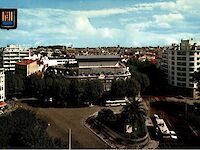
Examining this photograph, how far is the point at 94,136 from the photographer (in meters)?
26.0

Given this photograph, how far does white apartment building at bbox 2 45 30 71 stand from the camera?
5666 centimetres

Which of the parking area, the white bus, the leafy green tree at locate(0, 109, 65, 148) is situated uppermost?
the leafy green tree at locate(0, 109, 65, 148)

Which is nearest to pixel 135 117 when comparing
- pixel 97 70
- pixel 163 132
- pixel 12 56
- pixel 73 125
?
pixel 163 132

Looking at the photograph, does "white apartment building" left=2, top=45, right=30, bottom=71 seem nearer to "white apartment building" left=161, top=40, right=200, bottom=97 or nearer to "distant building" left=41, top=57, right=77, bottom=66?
"distant building" left=41, top=57, right=77, bottom=66

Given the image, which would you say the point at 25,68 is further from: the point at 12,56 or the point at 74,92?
the point at 74,92

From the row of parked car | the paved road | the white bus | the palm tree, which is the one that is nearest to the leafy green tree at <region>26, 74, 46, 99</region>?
the paved road

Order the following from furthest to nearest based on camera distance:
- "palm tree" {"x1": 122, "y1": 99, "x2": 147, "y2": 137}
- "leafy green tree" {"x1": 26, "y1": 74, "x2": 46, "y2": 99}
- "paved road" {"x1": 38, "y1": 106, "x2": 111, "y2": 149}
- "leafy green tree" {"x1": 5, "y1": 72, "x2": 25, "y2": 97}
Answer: "leafy green tree" {"x1": 5, "y1": 72, "x2": 25, "y2": 97} < "leafy green tree" {"x1": 26, "y1": 74, "x2": 46, "y2": 99} < "palm tree" {"x1": 122, "y1": 99, "x2": 147, "y2": 137} < "paved road" {"x1": 38, "y1": 106, "x2": 111, "y2": 149}

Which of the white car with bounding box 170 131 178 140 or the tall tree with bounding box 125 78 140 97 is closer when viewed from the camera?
the white car with bounding box 170 131 178 140

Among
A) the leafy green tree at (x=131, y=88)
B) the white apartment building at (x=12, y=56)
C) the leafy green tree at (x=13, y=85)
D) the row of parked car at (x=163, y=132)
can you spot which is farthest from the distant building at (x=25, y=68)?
the row of parked car at (x=163, y=132)

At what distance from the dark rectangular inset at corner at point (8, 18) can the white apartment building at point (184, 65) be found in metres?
28.3

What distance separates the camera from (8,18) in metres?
16.5

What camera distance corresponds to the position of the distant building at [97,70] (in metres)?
38.8

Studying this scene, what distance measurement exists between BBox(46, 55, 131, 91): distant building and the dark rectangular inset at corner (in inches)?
875

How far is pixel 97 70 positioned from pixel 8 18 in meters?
24.2
